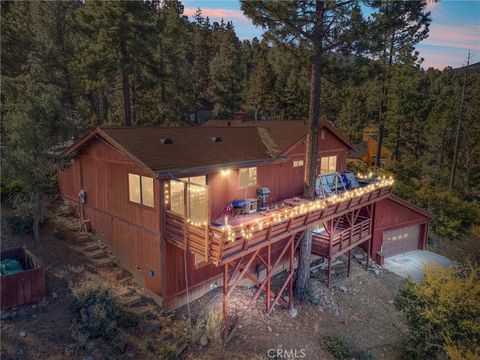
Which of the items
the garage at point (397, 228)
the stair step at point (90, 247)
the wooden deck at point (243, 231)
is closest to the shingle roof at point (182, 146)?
the wooden deck at point (243, 231)

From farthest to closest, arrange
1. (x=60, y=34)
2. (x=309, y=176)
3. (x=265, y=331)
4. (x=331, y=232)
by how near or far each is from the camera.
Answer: (x=60, y=34)
(x=331, y=232)
(x=309, y=176)
(x=265, y=331)

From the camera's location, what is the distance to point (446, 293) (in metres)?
10.6

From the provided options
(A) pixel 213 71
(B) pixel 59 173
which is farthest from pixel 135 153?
(A) pixel 213 71

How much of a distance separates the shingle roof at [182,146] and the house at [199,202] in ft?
0.17

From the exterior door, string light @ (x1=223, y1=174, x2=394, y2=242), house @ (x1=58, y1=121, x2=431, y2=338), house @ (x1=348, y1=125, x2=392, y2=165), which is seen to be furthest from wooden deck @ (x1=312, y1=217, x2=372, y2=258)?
house @ (x1=348, y1=125, x2=392, y2=165)

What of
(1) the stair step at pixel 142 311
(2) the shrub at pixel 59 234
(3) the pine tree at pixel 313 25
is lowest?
(1) the stair step at pixel 142 311

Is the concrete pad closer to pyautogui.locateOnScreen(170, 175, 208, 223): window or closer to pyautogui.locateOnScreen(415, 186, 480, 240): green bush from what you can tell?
pyautogui.locateOnScreen(415, 186, 480, 240): green bush

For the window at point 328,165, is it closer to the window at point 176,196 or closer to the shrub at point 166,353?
the window at point 176,196

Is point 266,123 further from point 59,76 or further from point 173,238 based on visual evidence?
point 59,76

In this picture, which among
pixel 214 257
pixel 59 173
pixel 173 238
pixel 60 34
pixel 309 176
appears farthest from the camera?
pixel 60 34

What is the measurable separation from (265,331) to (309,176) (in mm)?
6804

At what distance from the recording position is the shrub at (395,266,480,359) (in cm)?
1010

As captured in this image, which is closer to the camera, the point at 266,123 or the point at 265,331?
the point at 265,331

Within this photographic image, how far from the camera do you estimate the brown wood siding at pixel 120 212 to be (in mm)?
11680
